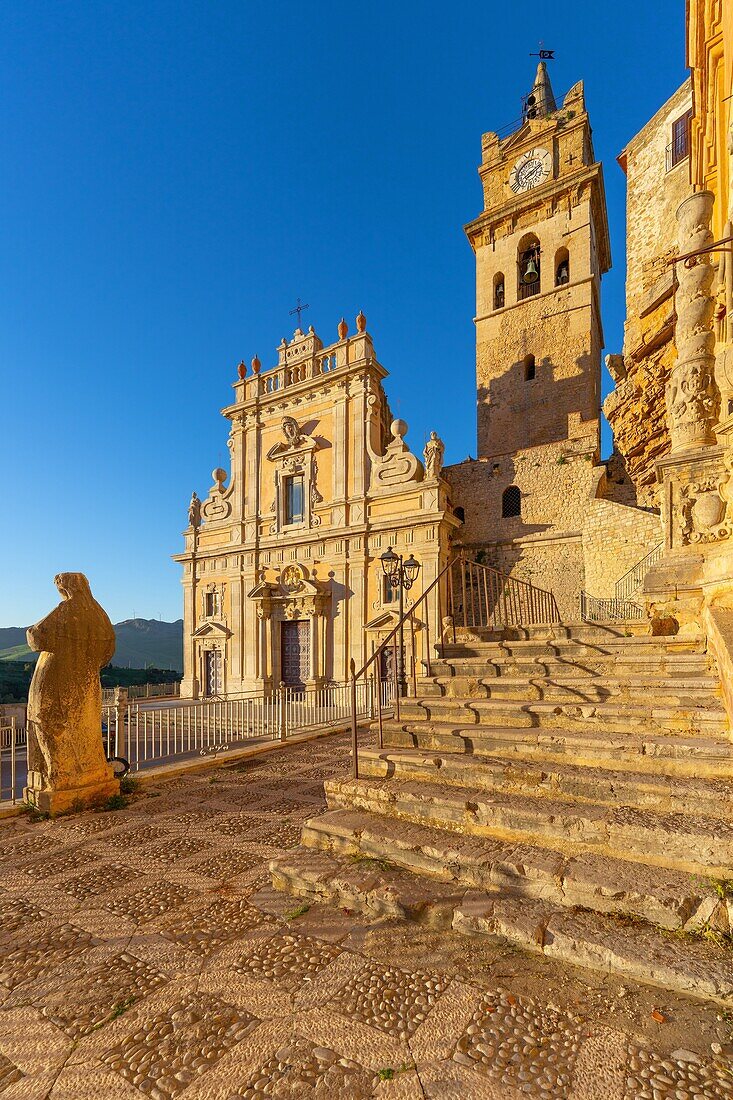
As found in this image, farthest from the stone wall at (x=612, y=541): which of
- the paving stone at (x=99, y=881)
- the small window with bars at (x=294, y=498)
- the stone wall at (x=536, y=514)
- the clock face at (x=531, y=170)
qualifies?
the clock face at (x=531, y=170)

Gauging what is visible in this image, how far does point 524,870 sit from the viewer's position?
2795 millimetres

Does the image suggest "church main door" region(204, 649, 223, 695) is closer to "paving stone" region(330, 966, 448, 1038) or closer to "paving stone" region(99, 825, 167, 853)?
"paving stone" region(99, 825, 167, 853)

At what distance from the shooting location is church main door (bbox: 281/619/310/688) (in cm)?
1838

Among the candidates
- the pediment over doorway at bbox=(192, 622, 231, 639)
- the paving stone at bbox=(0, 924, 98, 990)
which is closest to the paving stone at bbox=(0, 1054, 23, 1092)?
the paving stone at bbox=(0, 924, 98, 990)

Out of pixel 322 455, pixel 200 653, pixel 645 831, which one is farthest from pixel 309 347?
pixel 645 831

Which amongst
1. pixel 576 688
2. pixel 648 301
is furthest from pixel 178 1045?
pixel 648 301

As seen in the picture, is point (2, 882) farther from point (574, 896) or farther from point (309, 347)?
point (309, 347)

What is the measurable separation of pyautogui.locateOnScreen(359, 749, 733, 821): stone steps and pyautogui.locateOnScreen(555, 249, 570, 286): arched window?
81.9 feet

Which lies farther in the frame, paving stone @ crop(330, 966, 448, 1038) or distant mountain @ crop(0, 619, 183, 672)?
distant mountain @ crop(0, 619, 183, 672)

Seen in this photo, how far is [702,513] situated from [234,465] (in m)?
19.2

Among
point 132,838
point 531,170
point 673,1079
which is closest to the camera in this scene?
point 673,1079

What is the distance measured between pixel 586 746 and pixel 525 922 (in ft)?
5.13

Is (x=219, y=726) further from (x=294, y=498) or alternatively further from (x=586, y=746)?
(x=586, y=746)

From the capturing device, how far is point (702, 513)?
5875 millimetres
